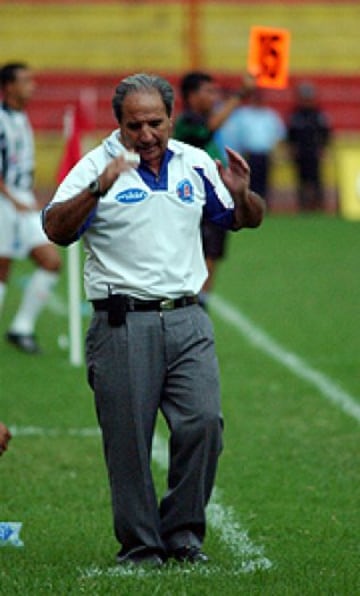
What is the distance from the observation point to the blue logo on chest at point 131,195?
20.8 ft

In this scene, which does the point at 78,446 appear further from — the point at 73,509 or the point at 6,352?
the point at 6,352

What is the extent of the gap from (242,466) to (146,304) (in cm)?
271

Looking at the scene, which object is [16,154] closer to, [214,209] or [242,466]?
[242,466]

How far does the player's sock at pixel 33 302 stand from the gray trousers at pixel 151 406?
6.58m

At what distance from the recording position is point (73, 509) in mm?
7922

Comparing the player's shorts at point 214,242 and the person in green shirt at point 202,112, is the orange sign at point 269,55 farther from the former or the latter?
the player's shorts at point 214,242

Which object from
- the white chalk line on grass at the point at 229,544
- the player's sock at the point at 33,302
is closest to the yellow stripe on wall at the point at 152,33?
the player's sock at the point at 33,302

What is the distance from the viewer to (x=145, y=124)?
6.30 meters

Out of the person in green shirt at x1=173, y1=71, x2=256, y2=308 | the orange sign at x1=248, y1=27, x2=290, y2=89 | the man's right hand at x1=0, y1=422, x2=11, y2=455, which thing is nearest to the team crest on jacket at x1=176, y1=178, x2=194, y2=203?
the man's right hand at x1=0, y1=422, x2=11, y2=455

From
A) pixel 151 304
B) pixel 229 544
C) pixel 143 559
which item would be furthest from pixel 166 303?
pixel 229 544

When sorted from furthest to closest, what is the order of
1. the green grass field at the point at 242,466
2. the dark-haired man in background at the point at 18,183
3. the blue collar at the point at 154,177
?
the dark-haired man in background at the point at 18,183
the green grass field at the point at 242,466
the blue collar at the point at 154,177

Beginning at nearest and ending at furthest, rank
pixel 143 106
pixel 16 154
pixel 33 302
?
pixel 143 106 < pixel 16 154 < pixel 33 302

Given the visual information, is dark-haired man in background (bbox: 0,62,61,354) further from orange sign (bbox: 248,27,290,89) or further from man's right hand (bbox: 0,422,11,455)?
man's right hand (bbox: 0,422,11,455)

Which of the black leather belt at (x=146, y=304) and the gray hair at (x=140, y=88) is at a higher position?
the gray hair at (x=140, y=88)
